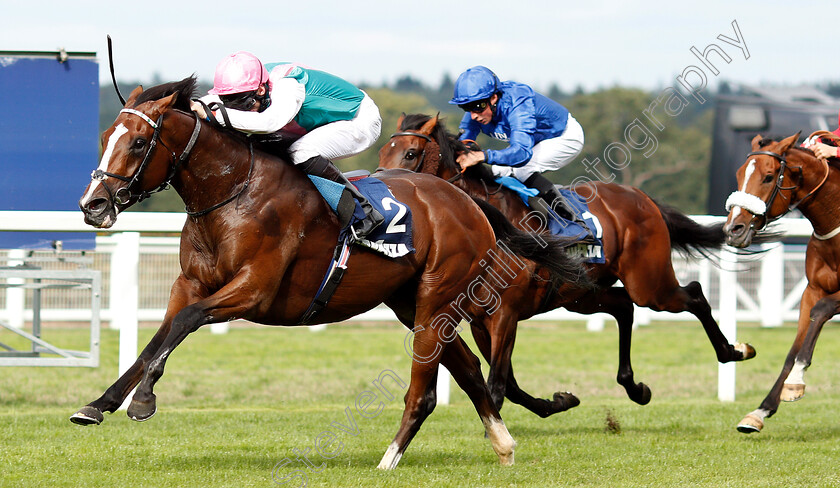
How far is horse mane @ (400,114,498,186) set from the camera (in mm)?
6035

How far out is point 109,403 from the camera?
13.1 ft

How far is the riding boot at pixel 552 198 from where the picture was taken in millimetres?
6238

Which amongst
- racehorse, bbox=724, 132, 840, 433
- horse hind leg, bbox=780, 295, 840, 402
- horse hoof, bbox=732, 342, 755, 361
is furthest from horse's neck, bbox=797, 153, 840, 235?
horse hoof, bbox=732, 342, 755, 361

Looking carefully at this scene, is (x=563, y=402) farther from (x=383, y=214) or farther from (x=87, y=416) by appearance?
(x=87, y=416)

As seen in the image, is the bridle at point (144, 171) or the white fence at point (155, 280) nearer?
the bridle at point (144, 171)

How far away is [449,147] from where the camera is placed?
19.9ft

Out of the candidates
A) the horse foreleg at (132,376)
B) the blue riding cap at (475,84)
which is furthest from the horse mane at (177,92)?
the blue riding cap at (475,84)

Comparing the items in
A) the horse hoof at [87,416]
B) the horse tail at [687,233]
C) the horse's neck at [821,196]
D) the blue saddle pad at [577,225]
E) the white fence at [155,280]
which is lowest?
the white fence at [155,280]

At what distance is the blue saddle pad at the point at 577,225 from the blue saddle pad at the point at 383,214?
4.97ft

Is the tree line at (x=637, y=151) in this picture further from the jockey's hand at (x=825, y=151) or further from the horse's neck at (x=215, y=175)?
the horse's neck at (x=215, y=175)

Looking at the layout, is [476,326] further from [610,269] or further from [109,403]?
[109,403]

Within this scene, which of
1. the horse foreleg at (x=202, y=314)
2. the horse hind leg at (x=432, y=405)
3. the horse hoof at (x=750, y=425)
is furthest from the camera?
the horse hoof at (x=750, y=425)

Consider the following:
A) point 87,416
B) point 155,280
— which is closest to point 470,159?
point 87,416

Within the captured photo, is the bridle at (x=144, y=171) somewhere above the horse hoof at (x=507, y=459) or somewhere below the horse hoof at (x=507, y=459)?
above
